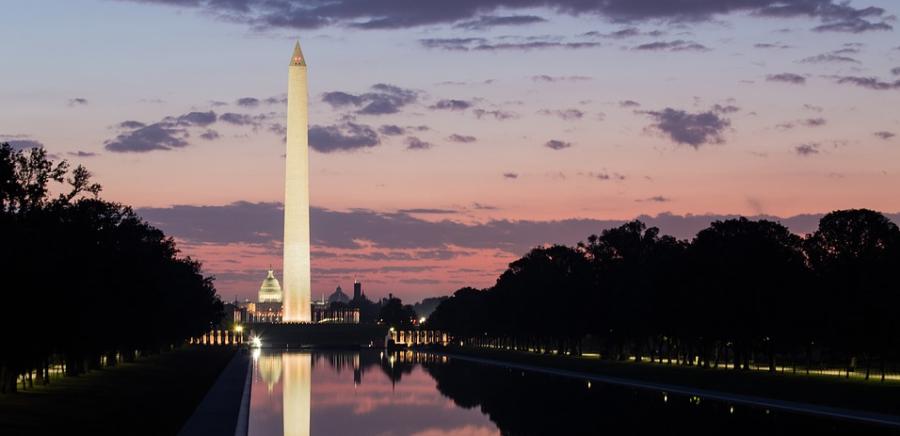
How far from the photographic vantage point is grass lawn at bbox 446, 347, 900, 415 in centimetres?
5535

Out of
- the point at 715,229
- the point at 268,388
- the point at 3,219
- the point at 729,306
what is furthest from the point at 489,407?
the point at 715,229

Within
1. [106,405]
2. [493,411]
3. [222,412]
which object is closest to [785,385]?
[493,411]

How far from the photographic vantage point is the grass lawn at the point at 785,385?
182 ft

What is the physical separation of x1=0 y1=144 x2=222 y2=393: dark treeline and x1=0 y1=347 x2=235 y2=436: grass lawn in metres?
1.54

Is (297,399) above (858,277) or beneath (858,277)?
beneath

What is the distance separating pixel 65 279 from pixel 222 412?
1087 centimetres

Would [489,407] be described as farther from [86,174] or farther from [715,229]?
[715,229]

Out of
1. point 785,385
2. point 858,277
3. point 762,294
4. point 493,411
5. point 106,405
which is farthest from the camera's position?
point 762,294

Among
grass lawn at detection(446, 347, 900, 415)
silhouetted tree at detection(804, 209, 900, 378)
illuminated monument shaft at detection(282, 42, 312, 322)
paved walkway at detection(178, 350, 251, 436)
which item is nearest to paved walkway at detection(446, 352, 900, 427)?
grass lawn at detection(446, 347, 900, 415)

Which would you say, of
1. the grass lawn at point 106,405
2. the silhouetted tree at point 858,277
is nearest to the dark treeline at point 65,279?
the grass lawn at point 106,405

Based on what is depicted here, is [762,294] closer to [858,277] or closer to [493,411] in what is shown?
[858,277]


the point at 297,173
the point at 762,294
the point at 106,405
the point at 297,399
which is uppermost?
the point at 297,173

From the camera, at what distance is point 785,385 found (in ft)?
212

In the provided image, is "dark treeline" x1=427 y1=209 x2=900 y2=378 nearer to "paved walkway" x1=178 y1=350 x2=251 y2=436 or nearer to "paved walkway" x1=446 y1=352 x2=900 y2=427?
"paved walkway" x1=446 y1=352 x2=900 y2=427
